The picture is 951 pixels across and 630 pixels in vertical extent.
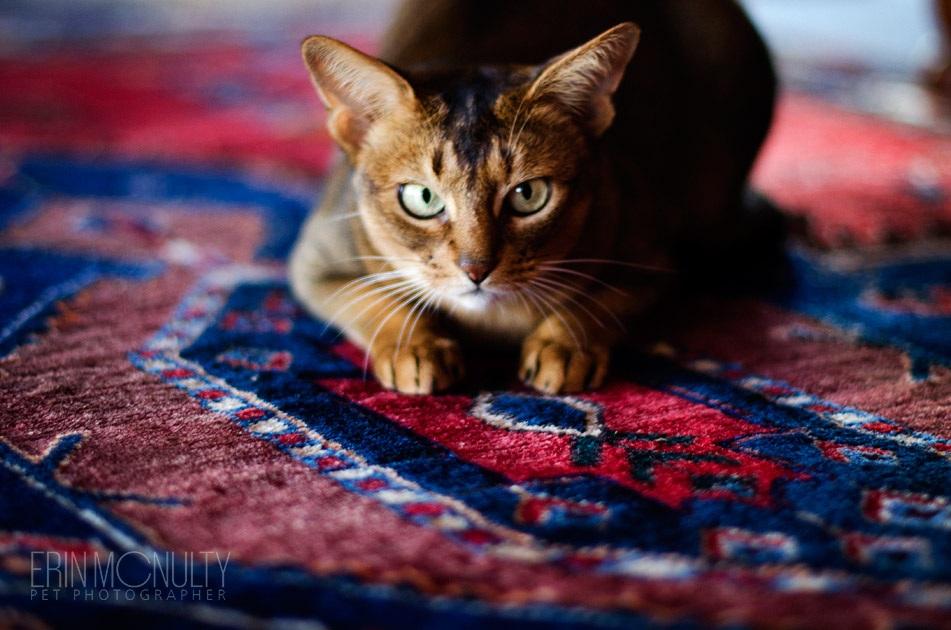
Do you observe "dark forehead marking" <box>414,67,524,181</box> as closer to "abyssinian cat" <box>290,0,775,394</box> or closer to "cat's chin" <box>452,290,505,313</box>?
"abyssinian cat" <box>290,0,775,394</box>

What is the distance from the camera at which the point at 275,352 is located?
3.36ft

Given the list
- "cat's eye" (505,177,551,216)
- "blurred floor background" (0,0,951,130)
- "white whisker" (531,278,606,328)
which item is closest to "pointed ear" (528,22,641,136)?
"cat's eye" (505,177,551,216)

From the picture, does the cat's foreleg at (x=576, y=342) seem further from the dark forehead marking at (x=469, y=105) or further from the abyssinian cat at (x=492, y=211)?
the dark forehead marking at (x=469, y=105)

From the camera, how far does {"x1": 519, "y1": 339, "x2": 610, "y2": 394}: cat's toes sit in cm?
92

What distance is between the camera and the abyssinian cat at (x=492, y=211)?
89cm

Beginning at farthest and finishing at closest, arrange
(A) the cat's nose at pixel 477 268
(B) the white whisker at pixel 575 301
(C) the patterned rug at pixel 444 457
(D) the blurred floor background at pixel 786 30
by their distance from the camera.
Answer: (D) the blurred floor background at pixel 786 30
(B) the white whisker at pixel 575 301
(A) the cat's nose at pixel 477 268
(C) the patterned rug at pixel 444 457

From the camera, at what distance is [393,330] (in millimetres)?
989

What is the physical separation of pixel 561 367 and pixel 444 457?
211 mm

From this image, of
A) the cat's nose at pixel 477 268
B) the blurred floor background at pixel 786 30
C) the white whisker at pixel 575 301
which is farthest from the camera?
the blurred floor background at pixel 786 30

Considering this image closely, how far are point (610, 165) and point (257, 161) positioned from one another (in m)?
1.09

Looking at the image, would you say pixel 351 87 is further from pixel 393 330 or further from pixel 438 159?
pixel 393 330

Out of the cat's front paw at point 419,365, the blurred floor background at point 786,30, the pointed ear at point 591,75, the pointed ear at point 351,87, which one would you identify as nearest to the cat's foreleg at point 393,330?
the cat's front paw at point 419,365

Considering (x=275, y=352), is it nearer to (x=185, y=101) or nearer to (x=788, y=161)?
(x=788, y=161)

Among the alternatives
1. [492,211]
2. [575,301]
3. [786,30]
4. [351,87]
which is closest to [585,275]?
[575,301]
